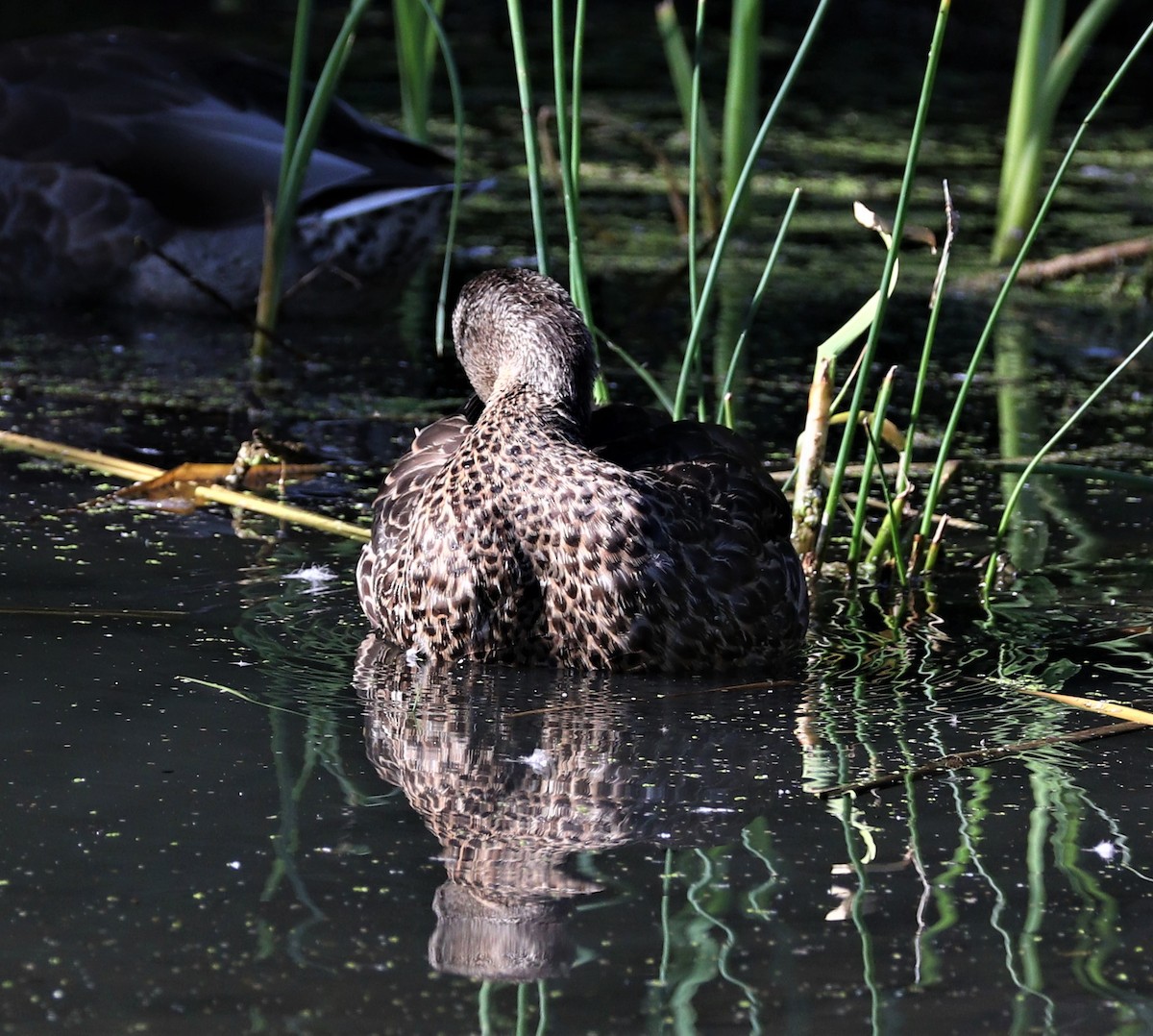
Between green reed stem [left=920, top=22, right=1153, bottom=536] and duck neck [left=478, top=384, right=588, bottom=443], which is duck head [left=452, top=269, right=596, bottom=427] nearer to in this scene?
duck neck [left=478, top=384, right=588, bottom=443]

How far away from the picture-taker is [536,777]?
9.62 feet

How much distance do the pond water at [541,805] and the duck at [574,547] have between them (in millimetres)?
69

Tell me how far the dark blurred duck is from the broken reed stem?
1674 millimetres

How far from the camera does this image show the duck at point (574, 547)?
11.1 ft

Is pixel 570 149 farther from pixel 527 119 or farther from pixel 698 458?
pixel 698 458

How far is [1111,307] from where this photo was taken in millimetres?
6812

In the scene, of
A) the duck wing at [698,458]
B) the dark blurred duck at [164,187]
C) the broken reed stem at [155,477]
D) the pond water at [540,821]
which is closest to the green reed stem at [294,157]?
the dark blurred duck at [164,187]

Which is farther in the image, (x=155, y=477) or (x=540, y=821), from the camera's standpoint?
(x=155, y=477)

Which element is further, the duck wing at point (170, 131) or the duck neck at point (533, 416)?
the duck wing at point (170, 131)

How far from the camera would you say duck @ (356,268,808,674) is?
11.1 feet

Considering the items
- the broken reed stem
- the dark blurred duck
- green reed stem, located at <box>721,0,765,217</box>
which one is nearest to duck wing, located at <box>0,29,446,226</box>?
the dark blurred duck

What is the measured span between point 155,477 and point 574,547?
1468 mm

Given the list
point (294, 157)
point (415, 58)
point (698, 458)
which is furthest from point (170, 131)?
point (698, 458)

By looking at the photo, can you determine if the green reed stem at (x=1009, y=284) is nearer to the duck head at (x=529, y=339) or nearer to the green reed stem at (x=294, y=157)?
the duck head at (x=529, y=339)
